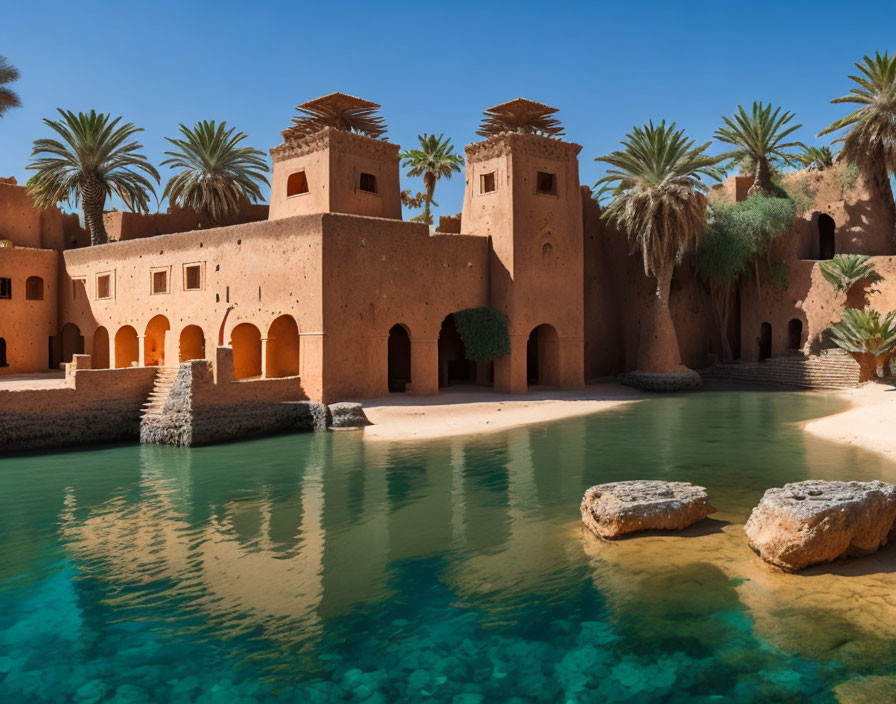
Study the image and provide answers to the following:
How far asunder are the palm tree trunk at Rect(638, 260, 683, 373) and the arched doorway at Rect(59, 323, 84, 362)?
2522 centimetres

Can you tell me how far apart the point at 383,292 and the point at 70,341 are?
675 inches

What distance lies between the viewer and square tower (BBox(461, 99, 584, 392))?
25.7 m

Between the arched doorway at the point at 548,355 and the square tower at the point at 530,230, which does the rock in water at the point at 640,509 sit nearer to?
the square tower at the point at 530,230

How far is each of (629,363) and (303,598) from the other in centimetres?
2712

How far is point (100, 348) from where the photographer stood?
3048 cm

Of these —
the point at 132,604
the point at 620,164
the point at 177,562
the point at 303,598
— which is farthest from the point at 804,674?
the point at 620,164

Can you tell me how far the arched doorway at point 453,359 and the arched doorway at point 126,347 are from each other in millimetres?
12695

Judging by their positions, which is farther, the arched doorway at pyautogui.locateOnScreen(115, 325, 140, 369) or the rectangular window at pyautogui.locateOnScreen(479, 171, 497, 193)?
the arched doorway at pyautogui.locateOnScreen(115, 325, 140, 369)

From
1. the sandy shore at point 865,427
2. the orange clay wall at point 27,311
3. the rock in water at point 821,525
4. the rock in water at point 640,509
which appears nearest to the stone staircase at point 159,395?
the orange clay wall at point 27,311

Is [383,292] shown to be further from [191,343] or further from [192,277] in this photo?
[191,343]

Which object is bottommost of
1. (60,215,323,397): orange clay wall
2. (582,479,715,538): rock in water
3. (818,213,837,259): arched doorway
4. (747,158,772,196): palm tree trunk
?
(582,479,715,538): rock in water

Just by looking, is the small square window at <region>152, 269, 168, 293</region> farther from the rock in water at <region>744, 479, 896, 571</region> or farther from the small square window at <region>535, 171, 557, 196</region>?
the rock in water at <region>744, 479, 896, 571</region>

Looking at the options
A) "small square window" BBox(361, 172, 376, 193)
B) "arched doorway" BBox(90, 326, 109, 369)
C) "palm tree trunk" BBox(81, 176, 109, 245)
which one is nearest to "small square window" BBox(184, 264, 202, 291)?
"small square window" BBox(361, 172, 376, 193)

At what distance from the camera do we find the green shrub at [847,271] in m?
29.2
